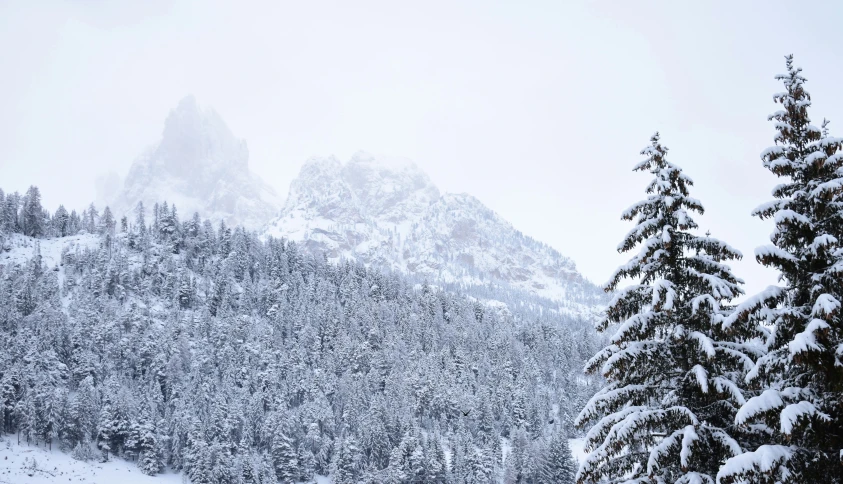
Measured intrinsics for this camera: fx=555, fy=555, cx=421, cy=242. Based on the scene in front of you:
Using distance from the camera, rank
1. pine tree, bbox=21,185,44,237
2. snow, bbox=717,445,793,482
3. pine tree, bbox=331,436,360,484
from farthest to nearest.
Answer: pine tree, bbox=21,185,44,237 < pine tree, bbox=331,436,360,484 < snow, bbox=717,445,793,482

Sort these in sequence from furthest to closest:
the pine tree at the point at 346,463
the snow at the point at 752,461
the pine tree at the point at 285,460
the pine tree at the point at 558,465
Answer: the pine tree at the point at 285,460 → the pine tree at the point at 346,463 → the pine tree at the point at 558,465 → the snow at the point at 752,461

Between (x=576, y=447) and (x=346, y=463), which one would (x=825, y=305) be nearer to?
(x=346, y=463)

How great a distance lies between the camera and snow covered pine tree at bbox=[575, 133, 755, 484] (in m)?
13.4

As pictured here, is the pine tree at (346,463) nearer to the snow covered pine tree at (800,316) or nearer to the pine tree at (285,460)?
the pine tree at (285,460)

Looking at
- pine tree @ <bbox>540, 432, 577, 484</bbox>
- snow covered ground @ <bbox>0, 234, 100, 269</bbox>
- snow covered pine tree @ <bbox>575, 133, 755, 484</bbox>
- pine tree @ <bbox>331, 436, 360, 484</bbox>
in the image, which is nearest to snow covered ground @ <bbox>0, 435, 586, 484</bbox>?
pine tree @ <bbox>331, 436, 360, 484</bbox>

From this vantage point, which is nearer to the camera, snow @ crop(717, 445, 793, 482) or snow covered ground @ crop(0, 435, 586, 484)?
snow @ crop(717, 445, 793, 482)

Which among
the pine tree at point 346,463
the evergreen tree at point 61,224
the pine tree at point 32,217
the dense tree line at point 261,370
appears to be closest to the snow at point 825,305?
the dense tree line at point 261,370

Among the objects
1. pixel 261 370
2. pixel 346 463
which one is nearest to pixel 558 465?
pixel 346 463

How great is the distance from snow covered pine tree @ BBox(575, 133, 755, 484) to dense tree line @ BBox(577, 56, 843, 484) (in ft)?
0.11

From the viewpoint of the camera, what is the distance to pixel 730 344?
555 inches

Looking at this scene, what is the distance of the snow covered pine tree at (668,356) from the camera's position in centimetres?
1342

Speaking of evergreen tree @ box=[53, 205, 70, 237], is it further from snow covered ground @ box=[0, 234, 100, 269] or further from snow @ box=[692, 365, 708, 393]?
snow @ box=[692, 365, 708, 393]

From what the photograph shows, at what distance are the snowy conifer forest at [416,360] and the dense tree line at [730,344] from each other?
0.05 metres

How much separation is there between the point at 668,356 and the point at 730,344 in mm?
1565
